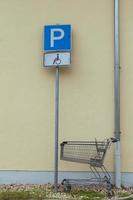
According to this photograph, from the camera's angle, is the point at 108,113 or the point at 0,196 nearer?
the point at 0,196

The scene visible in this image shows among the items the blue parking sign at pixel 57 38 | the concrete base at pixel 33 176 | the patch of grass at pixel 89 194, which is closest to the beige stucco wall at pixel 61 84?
the concrete base at pixel 33 176

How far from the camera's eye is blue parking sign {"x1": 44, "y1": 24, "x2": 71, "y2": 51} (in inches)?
Answer: 317

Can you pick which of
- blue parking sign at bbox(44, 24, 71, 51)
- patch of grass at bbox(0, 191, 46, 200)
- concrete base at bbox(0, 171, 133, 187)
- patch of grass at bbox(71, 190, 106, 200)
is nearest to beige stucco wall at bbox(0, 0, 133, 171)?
concrete base at bbox(0, 171, 133, 187)

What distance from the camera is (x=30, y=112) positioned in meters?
8.41

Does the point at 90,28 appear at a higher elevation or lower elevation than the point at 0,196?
higher

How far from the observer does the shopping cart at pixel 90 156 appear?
7836 millimetres

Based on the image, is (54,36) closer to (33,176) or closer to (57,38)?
(57,38)

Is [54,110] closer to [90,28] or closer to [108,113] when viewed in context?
[108,113]

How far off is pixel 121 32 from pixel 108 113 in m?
1.61

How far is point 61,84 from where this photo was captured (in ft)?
27.7

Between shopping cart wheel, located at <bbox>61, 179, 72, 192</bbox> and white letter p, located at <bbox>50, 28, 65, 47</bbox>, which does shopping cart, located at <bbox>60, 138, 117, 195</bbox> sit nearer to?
shopping cart wheel, located at <bbox>61, 179, 72, 192</bbox>

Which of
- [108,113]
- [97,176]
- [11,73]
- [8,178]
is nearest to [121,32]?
[108,113]

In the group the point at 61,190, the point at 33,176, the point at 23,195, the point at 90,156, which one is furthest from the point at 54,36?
the point at 23,195

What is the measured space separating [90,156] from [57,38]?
231 centimetres
